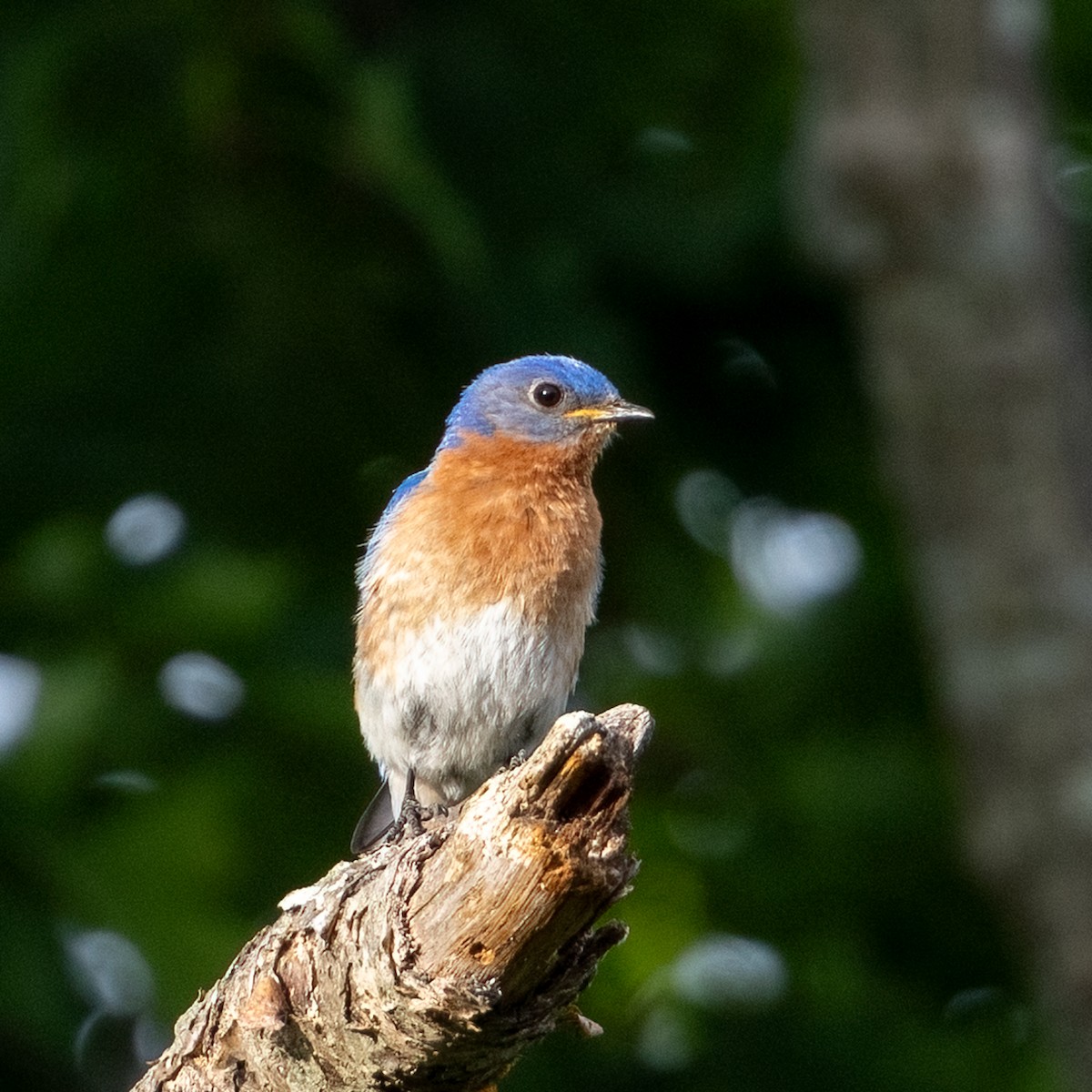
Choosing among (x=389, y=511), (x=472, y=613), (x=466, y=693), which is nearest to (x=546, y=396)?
(x=389, y=511)

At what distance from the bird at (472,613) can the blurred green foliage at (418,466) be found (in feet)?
2.71

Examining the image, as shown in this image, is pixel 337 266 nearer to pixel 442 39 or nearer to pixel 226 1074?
pixel 442 39

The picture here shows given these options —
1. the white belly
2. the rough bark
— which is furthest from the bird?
the rough bark

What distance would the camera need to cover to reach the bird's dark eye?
820 cm

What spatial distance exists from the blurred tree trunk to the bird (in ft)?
4.04

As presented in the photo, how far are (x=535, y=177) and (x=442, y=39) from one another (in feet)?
2.39

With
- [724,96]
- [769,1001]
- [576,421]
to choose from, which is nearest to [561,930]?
[576,421]

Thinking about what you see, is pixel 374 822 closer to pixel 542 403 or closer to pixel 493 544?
pixel 493 544

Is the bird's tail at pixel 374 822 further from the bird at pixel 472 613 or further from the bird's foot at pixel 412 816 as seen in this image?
the bird's foot at pixel 412 816

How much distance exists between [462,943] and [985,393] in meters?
4.31

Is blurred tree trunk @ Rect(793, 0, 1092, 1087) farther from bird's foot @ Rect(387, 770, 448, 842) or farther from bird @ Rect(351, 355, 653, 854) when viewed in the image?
bird's foot @ Rect(387, 770, 448, 842)

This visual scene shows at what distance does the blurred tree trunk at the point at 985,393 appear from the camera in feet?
25.8

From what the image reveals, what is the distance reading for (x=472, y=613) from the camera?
23.9 feet

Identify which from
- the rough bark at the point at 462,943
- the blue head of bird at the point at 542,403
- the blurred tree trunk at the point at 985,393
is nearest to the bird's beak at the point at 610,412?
the blue head of bird at the point at 542,403
